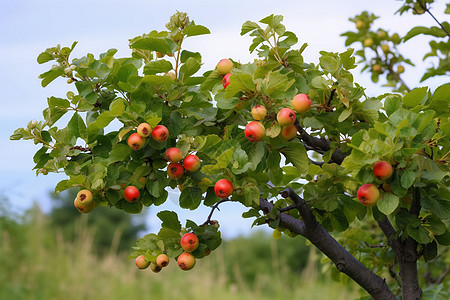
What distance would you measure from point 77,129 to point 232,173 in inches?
25.6

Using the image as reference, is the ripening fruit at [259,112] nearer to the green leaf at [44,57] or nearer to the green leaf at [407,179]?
the green leaf at [407,179]

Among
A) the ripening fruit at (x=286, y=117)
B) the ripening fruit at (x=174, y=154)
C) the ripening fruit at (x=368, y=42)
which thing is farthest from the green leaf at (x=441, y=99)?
the ripening fruit at (x=368, y=42)

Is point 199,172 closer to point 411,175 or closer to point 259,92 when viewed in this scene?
point 259,92

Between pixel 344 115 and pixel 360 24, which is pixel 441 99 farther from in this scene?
pixel 360 24

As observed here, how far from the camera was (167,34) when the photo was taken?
1.93 m

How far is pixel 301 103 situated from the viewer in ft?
5.56

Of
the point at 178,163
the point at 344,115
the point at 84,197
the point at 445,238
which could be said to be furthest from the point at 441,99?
the point at 84,197

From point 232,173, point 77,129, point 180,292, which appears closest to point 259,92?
point 232,173

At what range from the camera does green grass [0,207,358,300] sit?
24.1 feet

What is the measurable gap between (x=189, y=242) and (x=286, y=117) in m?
0.65

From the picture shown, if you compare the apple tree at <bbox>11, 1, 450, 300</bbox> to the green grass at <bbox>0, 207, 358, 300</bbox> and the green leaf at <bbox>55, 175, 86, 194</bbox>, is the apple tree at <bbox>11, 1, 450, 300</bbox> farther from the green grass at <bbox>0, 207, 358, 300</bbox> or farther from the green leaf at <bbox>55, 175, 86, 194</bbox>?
the green grass at <bbox>0, 207, 358, 300</bbox>

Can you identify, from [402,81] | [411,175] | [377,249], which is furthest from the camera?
[402,81]

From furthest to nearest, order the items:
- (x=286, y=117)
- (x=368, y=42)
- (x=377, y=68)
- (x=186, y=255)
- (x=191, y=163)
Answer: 1. (x=377, y=68)
2. (x=368, y=42)
3. (x=186, y=255)
4. (x=191, y=163)
5. (x=286, y=117)

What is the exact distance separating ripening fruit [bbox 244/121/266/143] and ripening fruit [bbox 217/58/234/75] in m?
0.32
